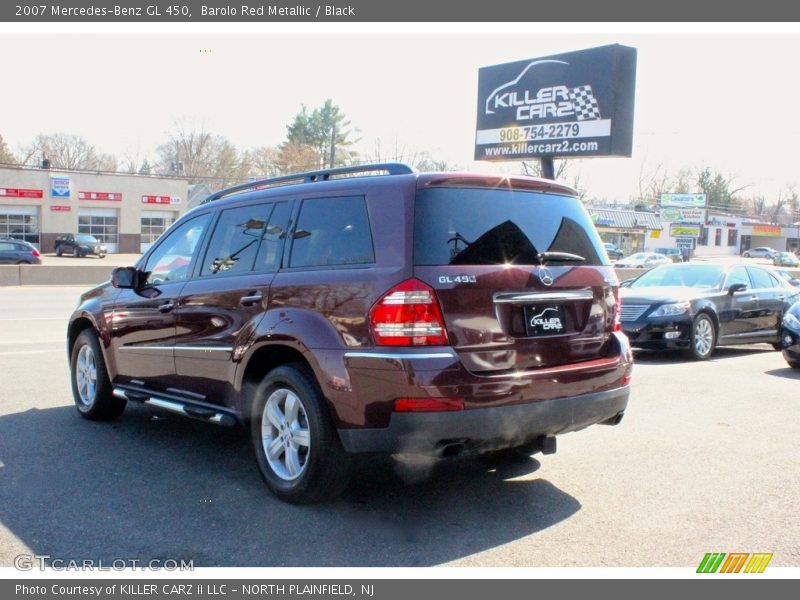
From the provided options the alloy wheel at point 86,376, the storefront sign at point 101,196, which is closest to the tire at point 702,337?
the alloy wheel at point 86,376

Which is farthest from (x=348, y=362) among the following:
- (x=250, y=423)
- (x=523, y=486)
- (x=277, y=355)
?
(x=523, y=486)

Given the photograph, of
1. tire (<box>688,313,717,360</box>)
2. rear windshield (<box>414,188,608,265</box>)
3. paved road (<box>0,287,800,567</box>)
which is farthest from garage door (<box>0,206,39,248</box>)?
rear windshield (<box>414,188,608,265</box>)

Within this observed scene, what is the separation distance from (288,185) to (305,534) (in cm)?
237

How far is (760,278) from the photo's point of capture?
1312 centimetres

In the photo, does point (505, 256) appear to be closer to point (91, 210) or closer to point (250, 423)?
point (250, 423)

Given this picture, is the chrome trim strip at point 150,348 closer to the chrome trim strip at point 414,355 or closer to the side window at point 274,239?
the side window at point 274,239

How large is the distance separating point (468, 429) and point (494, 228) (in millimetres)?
1189

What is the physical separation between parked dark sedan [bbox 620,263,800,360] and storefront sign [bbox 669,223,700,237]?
209 feet

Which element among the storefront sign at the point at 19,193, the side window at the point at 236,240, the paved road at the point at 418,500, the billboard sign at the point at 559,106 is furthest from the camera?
the storefront sign at the point at 19,193

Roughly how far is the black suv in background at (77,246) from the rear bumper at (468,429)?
163 ft

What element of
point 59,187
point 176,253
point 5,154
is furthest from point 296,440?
point 5,154

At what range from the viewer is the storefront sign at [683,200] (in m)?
78.5

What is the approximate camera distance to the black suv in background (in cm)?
4984

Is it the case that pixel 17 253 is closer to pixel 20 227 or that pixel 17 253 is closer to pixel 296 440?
pixel 20 227
